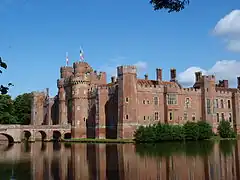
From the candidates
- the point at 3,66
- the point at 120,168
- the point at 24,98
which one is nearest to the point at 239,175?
the point at 120,168

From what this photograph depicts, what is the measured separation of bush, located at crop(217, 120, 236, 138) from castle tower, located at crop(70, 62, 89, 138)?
23897 mm

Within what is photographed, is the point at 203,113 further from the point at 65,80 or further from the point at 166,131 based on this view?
the point at 65,80

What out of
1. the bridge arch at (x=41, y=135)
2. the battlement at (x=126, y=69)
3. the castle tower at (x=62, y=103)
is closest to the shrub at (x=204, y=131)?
the battlement at (x=126, y=69)

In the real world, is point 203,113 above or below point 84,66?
below

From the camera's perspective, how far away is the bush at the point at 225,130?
59.2m

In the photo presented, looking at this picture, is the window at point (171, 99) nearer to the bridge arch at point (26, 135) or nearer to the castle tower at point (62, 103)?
the castle tower at point (62, 103)

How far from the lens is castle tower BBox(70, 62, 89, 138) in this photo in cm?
6209

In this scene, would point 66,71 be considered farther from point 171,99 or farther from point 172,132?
point 172,132

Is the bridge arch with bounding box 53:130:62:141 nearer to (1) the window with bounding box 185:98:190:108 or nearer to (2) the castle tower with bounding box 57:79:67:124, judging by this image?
(2) the castle tower with bounding box 57:79:67:124

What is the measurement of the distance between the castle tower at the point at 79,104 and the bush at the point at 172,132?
47.6 ft

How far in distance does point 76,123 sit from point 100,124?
631cm

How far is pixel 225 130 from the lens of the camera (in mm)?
59438

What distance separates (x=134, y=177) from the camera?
1881cm

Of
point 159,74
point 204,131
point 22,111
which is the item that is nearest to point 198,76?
point 159,74
